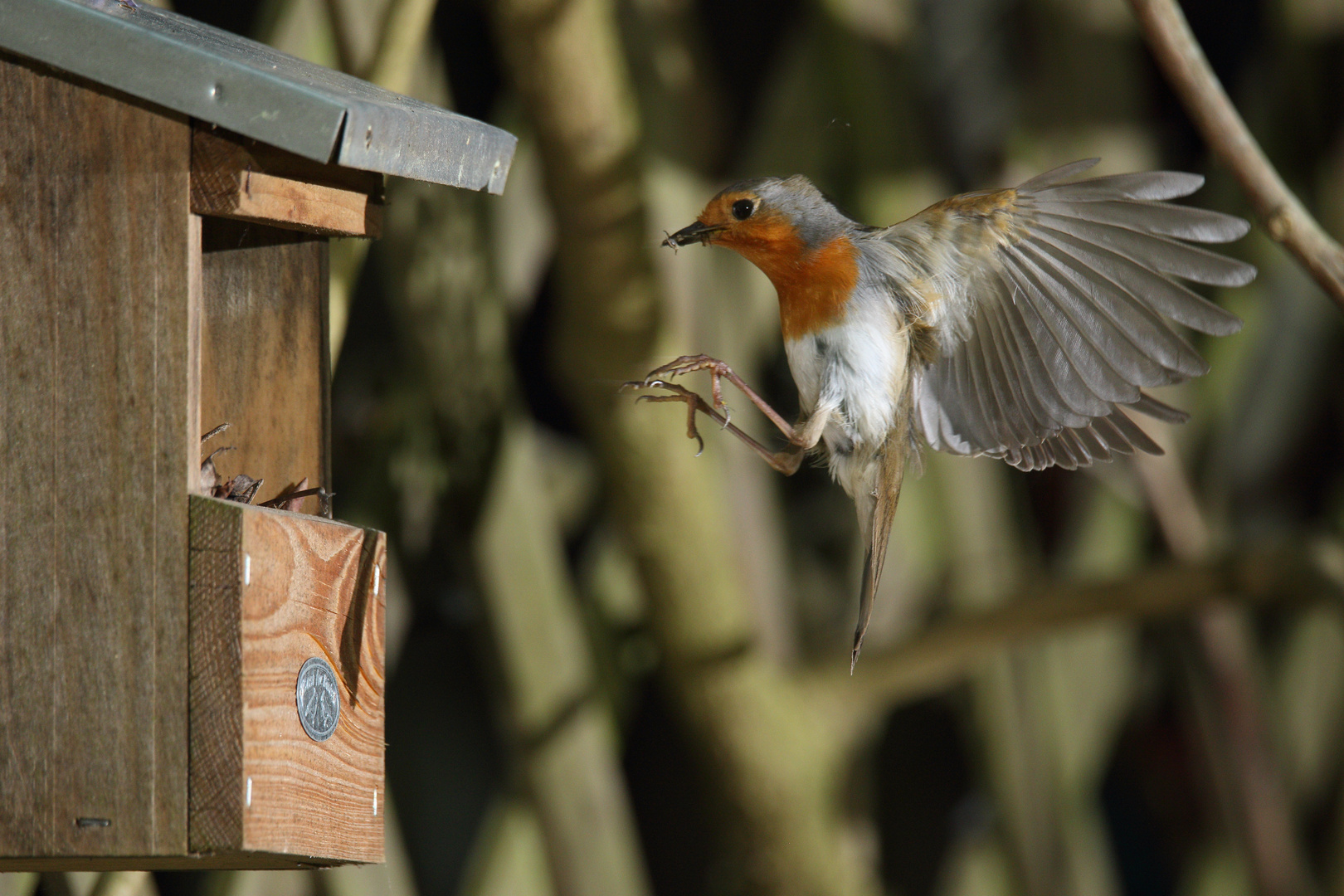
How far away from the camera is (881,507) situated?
64.7 inches

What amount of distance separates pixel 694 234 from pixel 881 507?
0.40 m

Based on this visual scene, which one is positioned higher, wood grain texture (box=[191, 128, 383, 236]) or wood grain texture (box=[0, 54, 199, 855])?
wood grain texture (box=[191, 128, 383, 236])

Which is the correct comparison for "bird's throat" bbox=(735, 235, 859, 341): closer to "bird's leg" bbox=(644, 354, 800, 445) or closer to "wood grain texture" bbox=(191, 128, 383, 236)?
"bird's leg" bbox=(644, 354, 800, 445)

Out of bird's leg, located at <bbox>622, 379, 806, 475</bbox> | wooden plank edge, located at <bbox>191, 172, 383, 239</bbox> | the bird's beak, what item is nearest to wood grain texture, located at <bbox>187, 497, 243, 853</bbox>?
wooden plank edge, located at <bbox>191, 172, 383, 239</bbox>

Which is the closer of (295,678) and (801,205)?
(295,678)

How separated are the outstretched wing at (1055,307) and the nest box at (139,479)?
23.9 inches

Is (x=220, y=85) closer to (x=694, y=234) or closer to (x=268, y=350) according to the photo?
(x=268, y=350)

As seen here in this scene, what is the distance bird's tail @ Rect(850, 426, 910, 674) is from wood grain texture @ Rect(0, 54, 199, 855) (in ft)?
2.45

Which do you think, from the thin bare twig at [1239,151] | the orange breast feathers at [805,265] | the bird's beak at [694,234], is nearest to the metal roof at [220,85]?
the bird's beak at [694,234]

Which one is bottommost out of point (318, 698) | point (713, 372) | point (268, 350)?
point (318, 698)

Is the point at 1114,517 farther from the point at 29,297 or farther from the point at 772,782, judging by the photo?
the point at 29,297

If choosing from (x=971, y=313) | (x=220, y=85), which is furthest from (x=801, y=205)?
(x=220, y=85)

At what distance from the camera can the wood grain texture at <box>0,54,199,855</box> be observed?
1.22 m

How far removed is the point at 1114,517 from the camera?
3.15 metres
